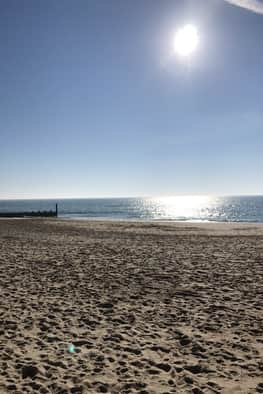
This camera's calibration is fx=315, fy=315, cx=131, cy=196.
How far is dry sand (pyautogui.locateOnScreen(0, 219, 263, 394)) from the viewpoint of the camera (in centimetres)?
448

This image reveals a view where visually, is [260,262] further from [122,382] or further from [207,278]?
[122,382]

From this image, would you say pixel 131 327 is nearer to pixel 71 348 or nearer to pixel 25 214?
pixel 71 348

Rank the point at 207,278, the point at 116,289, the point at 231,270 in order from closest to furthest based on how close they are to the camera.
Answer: the point at 116,289
the point at 207,278
the point at 231,270

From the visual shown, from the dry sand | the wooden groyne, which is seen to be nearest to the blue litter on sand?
the dry sand

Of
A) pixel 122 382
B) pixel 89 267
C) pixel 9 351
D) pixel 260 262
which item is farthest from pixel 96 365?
pixel 260 262

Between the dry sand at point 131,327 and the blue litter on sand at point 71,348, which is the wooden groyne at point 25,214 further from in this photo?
the blue litter on sand at point 71,348

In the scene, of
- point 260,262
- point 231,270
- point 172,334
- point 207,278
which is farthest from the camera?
point 260,262

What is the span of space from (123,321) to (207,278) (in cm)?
457

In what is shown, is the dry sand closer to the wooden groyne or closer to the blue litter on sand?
the blue litter on sand

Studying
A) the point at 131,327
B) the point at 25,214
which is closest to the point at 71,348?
the point at 131,327

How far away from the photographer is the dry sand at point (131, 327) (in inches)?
176

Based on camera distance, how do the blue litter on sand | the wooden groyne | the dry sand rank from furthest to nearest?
the wooden groyne
the blue litter on sand
the dry sand

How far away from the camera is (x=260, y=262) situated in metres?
13.2

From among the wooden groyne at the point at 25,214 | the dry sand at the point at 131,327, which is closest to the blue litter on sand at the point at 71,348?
the dry sand at the point at 131,327
